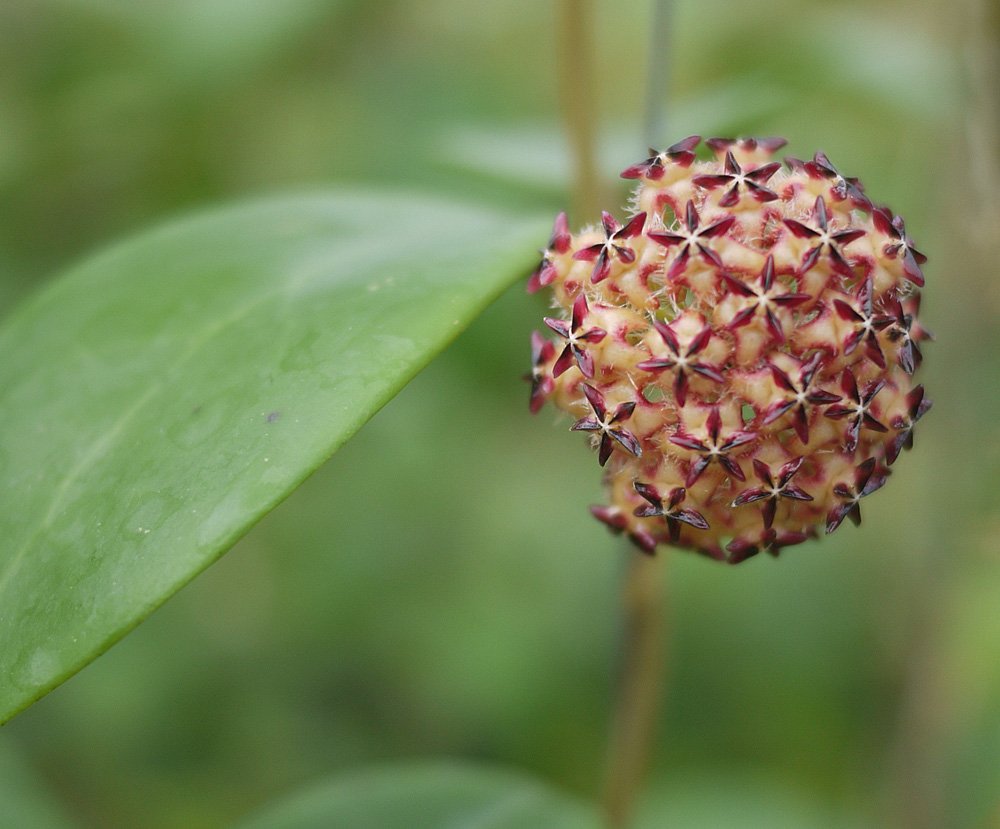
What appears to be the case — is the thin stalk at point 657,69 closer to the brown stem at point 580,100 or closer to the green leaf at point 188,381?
the brown stem at point 580,100

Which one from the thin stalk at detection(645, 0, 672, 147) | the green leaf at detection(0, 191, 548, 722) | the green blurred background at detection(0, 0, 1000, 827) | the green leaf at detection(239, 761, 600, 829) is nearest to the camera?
the green leaf at detection(0, 191, 548, 722)

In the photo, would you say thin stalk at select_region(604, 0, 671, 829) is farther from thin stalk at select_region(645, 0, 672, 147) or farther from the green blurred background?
the green blurred background

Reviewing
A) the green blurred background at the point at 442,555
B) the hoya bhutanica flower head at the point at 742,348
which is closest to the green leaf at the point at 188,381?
the hoya bhutanica flower head at the point at 742,348

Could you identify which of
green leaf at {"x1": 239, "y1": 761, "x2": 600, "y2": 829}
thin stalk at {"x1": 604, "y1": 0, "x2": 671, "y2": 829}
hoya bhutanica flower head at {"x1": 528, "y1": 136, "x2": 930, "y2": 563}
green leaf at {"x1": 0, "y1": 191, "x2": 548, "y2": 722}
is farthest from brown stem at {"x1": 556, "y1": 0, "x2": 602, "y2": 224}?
green leaf at {"x1": 239, "y1": 761, "x2": 600, "y2": 829}

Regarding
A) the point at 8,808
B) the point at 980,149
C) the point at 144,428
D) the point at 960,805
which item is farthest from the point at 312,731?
the point at 980,149

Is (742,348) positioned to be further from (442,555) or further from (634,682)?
(442,555)

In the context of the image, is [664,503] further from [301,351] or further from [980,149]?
[980,149]
